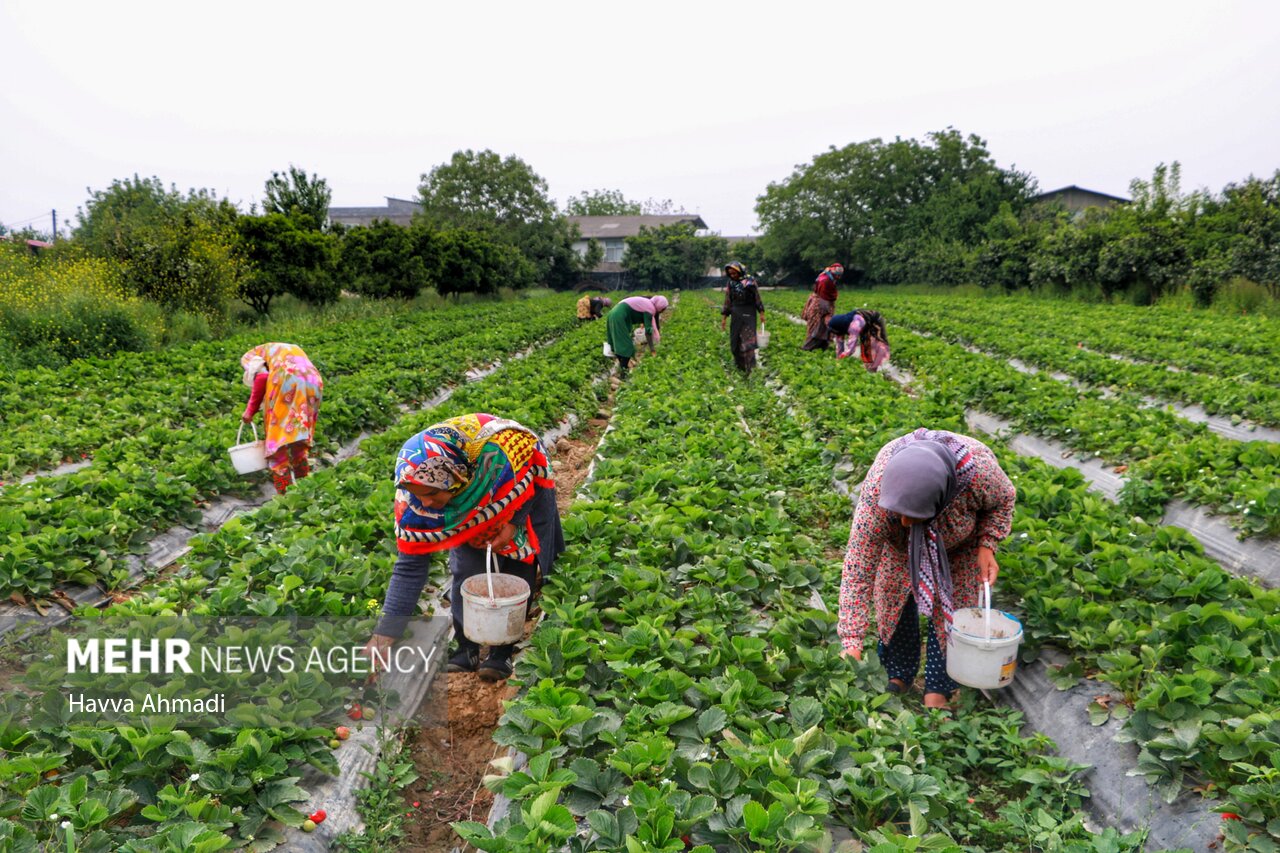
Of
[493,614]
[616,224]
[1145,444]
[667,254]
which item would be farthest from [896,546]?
[616,224]

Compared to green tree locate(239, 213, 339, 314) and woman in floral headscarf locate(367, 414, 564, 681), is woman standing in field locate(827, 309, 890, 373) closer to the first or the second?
woman in floral headscarf locate(367, 414, 564, 681)

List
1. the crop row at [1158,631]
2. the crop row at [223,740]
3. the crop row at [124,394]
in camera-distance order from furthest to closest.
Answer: the crop row at [124,394] < the crop row at [1158,631] < the crop row at [223,740]

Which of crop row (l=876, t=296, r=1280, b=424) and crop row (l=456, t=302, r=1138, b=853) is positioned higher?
crop row (l=876, t=296, r=1280, b=424)

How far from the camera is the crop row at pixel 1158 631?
2395 mm

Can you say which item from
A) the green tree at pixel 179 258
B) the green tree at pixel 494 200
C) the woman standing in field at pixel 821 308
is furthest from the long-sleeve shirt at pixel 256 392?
the green tree at pixel 494 200

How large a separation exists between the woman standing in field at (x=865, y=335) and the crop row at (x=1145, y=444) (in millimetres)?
1973

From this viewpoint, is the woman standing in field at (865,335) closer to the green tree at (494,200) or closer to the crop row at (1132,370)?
the crop row at (1132,370)

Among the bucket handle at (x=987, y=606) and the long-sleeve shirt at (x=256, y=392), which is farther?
the long-sleeve shirt at (x=256, y=392)

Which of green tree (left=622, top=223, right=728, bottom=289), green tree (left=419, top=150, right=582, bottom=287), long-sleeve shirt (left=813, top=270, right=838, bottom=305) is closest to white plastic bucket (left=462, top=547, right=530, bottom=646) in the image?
long-sleeve shirt (left=813, top=270, right=838, bottom=305)

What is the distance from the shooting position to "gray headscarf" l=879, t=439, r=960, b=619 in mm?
2824

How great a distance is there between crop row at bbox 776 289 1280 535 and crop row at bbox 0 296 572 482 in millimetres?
8909

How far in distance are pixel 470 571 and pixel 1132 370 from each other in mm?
9428

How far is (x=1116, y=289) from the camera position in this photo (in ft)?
82.0

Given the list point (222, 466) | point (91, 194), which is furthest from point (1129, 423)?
point (91, 194)
